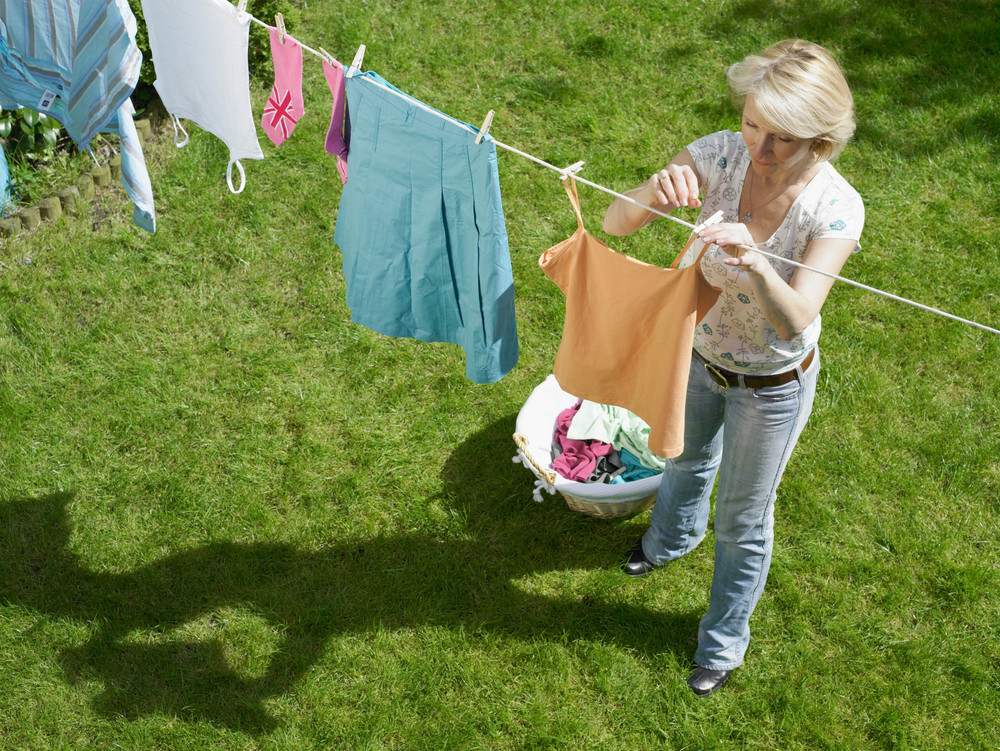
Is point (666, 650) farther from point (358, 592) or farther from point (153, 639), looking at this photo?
point (153, 639)

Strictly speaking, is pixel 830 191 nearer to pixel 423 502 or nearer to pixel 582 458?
pixel 582 458

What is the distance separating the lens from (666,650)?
3.39 metres

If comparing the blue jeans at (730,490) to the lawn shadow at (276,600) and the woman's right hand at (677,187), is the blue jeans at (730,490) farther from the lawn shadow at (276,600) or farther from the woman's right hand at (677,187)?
the woman's right hand at (677,187)

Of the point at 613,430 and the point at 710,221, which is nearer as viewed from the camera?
the point at 710,221

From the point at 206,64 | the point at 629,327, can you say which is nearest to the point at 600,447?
the point at 629,327

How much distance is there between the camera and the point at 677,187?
226 centimetres

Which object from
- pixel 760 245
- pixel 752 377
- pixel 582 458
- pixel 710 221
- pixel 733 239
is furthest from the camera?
pixel 582 458

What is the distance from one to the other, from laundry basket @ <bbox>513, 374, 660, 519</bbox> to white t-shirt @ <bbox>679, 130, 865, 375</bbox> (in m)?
1.08

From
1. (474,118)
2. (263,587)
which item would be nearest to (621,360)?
(263,587)

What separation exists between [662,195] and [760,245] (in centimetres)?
31

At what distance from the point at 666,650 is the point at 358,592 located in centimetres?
119

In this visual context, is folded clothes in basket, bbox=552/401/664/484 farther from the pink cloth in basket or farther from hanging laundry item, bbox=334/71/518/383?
hanging laundry item, bbox=334/71/518/383

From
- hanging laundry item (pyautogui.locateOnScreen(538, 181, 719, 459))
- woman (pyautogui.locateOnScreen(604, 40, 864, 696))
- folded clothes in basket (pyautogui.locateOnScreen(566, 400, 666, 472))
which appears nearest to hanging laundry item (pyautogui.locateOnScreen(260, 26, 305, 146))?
hanging laundry item (pyautogui.locateOnScreen(538, 181, 719, 459))

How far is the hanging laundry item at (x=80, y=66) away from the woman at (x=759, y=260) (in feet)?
4.94
